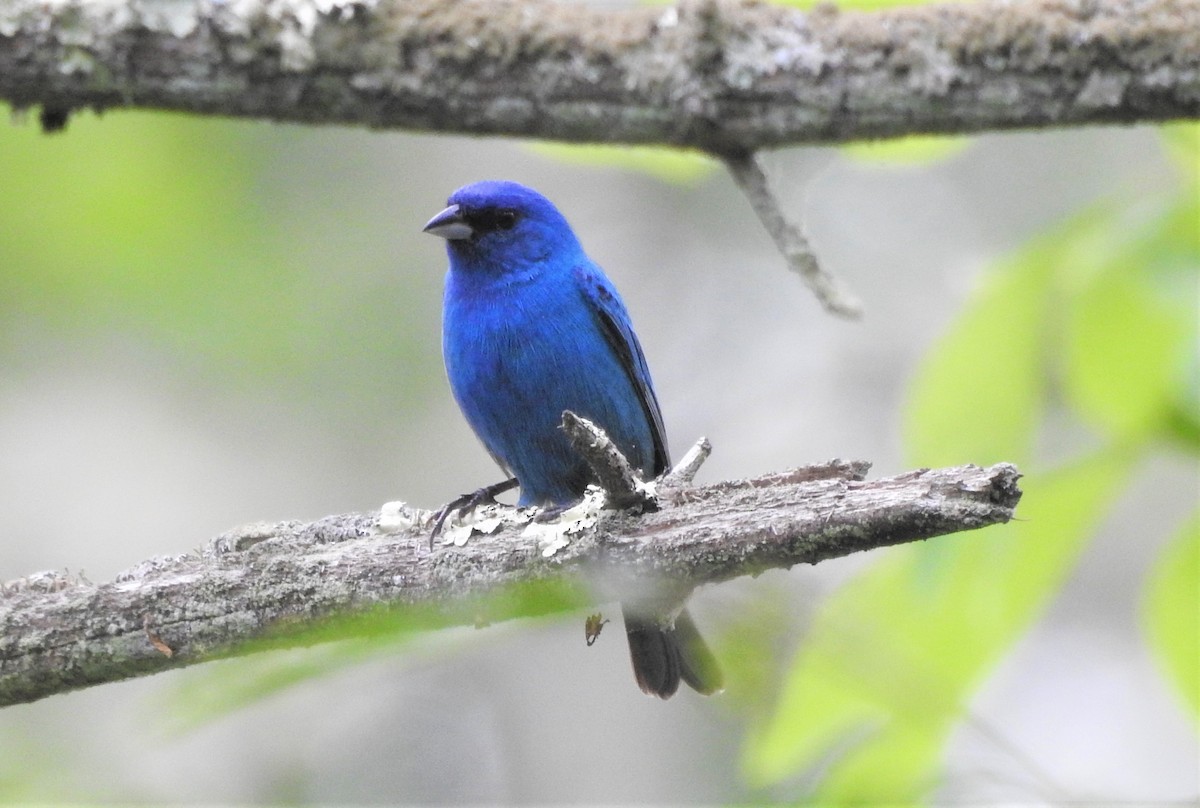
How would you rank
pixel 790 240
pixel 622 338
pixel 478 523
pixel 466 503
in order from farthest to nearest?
pixel 622 338
pixel 466 503
pixel 790 240
pixel 478 523

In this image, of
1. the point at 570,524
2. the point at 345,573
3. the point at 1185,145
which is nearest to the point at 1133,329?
the point at 1185,145

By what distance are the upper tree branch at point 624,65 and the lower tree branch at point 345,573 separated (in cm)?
130

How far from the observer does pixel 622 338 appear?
528cm

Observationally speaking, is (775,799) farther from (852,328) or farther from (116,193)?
(852,328)

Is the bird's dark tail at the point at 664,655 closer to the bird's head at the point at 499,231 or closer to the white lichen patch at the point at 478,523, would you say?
the white lichen patch at the point at 478,523

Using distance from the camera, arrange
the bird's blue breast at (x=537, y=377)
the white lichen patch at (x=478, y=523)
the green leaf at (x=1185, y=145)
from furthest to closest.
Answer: the bird's blue breast at (x=537, y=377), the green leaf at (x=1185, y=145), the white lichen patch at (x=478, y=523)

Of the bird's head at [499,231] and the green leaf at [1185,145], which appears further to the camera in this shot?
the bird's head at [499,231]

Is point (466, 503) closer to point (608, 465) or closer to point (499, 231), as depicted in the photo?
point (608, 465)

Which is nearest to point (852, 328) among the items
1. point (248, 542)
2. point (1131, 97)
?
point (1131, 97)

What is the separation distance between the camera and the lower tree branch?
266cm

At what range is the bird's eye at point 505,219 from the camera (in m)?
5.50

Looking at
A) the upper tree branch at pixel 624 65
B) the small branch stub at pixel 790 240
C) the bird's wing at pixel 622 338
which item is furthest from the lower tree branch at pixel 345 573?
the bird's wing at pixel 622 338

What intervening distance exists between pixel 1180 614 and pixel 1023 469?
429mm

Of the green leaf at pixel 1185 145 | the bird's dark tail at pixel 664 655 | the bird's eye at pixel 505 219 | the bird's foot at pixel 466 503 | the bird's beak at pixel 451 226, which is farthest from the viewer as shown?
the bird's eye at pixel 505 219
